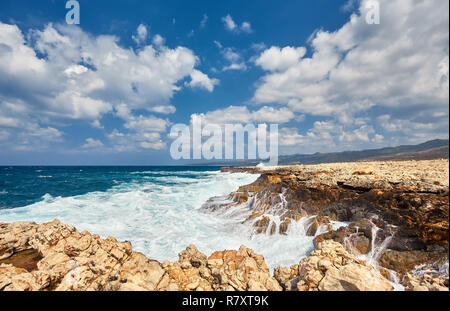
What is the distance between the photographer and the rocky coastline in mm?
5309

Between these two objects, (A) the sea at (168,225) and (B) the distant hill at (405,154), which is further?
(B) the distant hill at (405,154)

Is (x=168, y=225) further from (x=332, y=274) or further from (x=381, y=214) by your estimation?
(x=381, y=214)

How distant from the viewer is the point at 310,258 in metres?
6.12

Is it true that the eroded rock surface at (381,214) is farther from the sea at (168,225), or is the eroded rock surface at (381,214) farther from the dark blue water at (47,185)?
the dark blue water at (47,185)

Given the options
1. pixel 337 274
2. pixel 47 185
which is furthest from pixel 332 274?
pixel 47 185

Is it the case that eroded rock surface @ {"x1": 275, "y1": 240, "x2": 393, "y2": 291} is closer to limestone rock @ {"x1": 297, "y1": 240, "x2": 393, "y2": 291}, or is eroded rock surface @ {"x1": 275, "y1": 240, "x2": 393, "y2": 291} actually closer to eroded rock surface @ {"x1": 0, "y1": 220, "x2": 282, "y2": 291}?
limestone rock @ {"x1": 297, "y1": 240, "x2": 393, "y2": 291}

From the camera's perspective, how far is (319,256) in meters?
6.32

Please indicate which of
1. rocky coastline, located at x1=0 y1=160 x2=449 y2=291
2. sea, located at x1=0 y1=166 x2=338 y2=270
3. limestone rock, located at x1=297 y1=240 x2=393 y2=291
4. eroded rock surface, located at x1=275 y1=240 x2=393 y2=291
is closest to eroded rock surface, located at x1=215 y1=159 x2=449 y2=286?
rocky coastline, located at x1=0 y1=160 x2=449 y2=291

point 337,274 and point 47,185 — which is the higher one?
point 337,274

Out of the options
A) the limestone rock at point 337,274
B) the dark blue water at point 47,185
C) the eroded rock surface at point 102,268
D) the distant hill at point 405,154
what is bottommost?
the dark blue water at point 47,185

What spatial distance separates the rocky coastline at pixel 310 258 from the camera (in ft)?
17.4

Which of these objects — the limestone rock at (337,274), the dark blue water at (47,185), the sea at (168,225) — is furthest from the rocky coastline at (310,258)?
the dark blue water at (47,185)

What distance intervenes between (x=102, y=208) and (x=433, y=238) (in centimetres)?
2391
